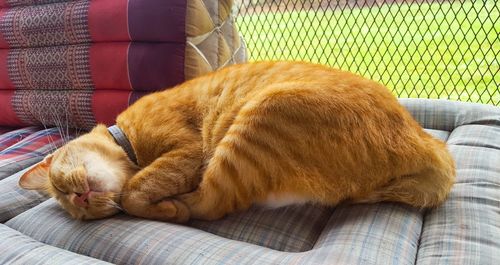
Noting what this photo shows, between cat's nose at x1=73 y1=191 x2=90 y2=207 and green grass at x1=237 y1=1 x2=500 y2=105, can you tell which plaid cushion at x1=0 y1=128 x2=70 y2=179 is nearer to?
cat's nose at x1=73 y1=191 x2=90 y2=207

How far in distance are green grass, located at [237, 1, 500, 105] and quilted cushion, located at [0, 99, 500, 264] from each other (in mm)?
785

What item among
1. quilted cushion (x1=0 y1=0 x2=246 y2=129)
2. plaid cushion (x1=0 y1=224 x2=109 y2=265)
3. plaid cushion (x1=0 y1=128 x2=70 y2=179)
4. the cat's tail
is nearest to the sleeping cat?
the cat's tail

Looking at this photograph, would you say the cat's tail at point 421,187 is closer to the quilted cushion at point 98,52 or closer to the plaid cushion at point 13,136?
the quilted cushion at point 98,52

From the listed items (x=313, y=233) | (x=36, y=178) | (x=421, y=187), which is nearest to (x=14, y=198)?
(x=36, y=178)

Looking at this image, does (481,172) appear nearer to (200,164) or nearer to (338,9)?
(200,164)

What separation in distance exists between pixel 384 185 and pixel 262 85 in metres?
0.54

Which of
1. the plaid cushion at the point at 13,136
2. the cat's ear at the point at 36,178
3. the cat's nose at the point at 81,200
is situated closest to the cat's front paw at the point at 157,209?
the cat's nose at the point at 81,200

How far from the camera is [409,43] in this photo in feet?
7.67

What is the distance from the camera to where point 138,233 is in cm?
131

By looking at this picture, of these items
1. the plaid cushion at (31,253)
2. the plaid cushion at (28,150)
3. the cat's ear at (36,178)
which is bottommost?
the plaid cushion at (28,150)

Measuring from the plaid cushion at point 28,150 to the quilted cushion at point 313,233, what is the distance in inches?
15.0

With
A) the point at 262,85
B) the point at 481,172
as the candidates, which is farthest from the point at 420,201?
the point at 262,85

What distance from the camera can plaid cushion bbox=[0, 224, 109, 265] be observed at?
122 centimetres

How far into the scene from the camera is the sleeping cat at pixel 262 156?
1.28 metres
